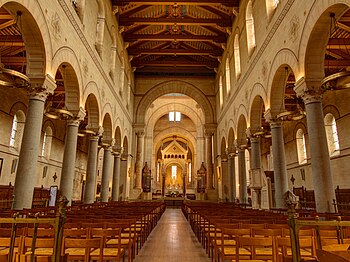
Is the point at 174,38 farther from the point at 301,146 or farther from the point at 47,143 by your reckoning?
the point at 301,146

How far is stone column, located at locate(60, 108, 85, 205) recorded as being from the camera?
10.8 m

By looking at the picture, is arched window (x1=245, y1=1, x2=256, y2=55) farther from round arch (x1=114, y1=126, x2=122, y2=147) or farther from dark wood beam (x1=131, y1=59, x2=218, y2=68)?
round arch (x1=114, y1=126, x2=122, y2=147)

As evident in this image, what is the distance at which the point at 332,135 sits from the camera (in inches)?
593

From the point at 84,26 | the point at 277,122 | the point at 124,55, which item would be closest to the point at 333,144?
the point at 277,122

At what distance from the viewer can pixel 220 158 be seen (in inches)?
882

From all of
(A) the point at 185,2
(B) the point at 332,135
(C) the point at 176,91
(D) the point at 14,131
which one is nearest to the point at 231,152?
(B) the point at 332,135

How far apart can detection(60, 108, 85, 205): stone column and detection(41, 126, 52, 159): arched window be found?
8546mm

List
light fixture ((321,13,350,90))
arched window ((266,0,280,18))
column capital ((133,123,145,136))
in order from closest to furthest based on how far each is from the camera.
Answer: light fixture ((321,13,350,90))
arched window ((266,0,280,18))
column capital ((133,123,145,136))

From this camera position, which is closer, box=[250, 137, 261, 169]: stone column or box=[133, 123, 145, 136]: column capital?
box=[250, 137, 261, 169]: stone column

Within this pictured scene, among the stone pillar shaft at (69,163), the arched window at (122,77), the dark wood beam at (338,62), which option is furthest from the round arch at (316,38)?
the arched window at (122,77)

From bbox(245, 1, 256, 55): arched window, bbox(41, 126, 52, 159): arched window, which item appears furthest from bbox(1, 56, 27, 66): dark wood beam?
bbox(245, 1, 256, 55): arched window

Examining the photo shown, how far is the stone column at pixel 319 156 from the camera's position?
301 inches

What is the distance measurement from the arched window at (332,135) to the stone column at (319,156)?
306 inches

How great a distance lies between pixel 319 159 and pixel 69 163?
911 cm
